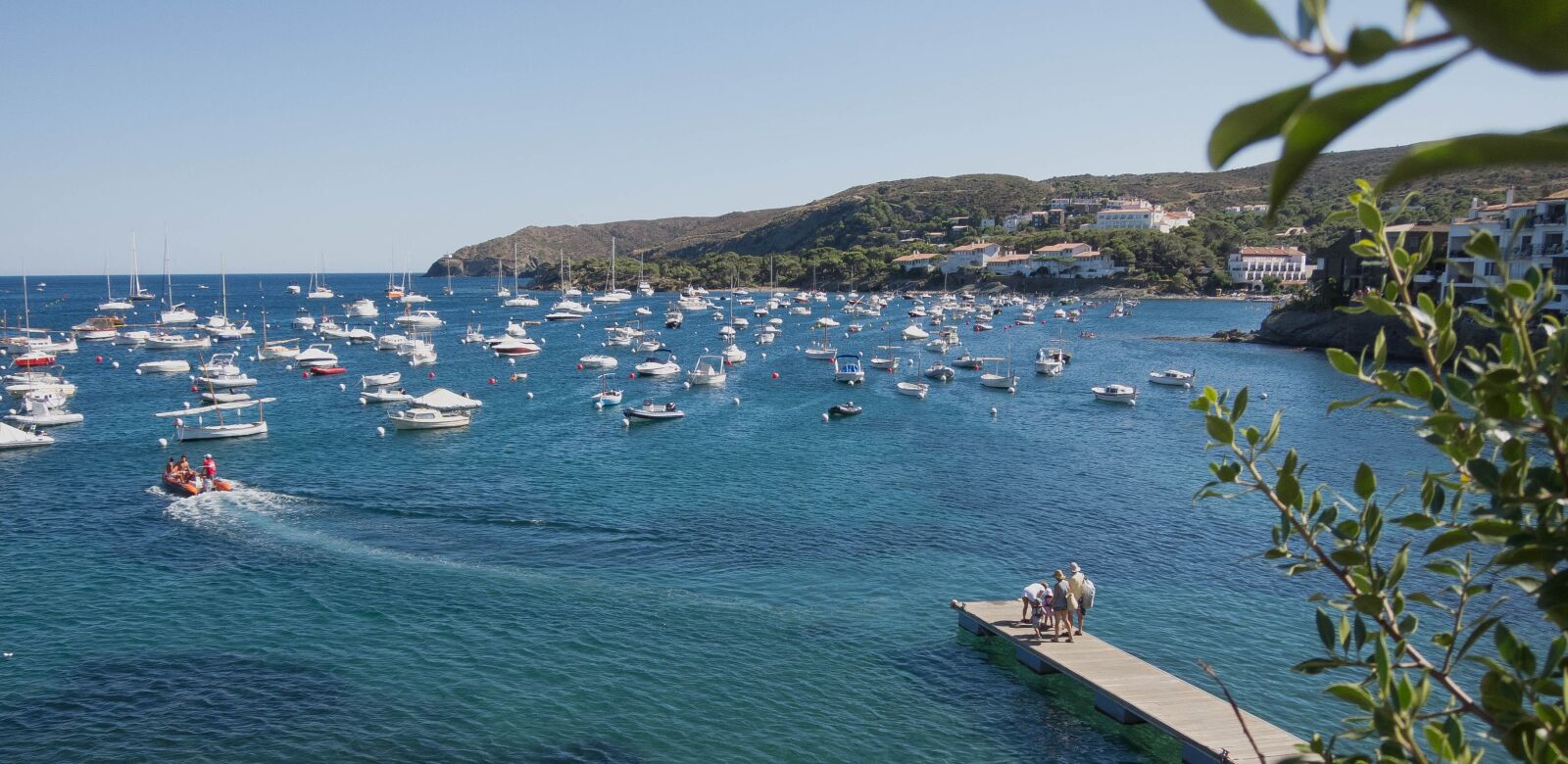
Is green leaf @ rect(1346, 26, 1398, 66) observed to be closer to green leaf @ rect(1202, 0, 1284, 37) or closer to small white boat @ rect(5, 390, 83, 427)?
green leaf @ rect(1202, 0, 1284, 37)

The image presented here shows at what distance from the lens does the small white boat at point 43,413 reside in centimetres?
4756

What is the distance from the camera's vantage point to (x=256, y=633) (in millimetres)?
21750

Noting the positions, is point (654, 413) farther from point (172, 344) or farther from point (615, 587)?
point (172, 344)

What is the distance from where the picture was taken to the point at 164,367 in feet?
230

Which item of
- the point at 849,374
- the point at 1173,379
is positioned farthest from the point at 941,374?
the point at 1173,379

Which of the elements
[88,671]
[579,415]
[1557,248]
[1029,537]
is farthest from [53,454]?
[1557,248]

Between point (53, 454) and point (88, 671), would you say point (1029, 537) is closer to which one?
point (88, 671)

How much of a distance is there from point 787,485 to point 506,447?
13724 mm

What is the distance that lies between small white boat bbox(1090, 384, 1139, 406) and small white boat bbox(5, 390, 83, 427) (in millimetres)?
52183

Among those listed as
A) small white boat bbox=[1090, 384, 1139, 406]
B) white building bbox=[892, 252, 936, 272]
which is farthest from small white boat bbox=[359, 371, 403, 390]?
white building bbox=[892, 252, 936, 272]

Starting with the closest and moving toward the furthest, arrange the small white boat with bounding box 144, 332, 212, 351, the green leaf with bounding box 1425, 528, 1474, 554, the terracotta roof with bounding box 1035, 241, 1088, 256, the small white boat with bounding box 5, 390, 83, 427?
1. the green leaf with bounding box 1425, 528, 1474, 554
2. the small white boat with bounding box 5, 390, 83, 427
3. the small white boat with bounding box 144, 332, 212, 351
4. the terracotta roof with bounding box 1035, 241, 1088, 256

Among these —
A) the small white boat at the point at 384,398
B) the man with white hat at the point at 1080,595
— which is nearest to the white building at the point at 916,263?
the small white boat at the point at 384,398

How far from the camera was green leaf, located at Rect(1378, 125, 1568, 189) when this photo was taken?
116 centimetres

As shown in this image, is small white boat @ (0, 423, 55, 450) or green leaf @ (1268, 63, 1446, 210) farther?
small white boat @ (0, 423, 55, 450)
